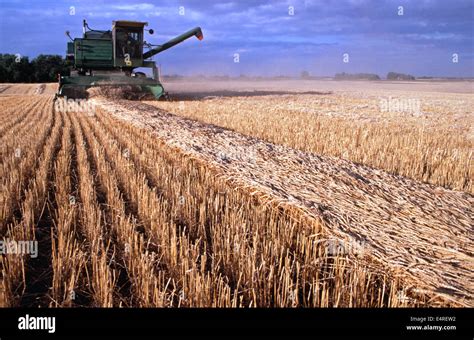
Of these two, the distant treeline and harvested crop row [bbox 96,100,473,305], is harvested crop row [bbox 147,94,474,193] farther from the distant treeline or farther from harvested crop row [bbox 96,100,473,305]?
the distant treeline

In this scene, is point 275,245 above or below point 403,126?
below

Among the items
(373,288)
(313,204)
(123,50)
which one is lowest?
(373,288)

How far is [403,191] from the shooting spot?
400 centimetres

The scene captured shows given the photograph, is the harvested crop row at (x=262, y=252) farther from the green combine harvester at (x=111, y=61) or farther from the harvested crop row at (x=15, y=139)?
the green combine harvester at (x=111, y=61)

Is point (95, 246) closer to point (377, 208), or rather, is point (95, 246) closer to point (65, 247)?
point (65, 247)

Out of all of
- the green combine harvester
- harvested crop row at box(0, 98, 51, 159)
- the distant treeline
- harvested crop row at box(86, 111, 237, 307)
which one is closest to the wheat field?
harvested crop row at box(86, 111, 237, 307)

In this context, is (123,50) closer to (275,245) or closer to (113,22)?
(113,22)

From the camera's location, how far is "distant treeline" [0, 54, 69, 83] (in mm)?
47188

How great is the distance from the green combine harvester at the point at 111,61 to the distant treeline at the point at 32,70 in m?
31.2

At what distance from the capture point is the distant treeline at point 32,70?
1858 inches

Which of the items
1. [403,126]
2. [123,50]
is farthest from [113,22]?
[403,126]

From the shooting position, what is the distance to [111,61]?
19.1 m

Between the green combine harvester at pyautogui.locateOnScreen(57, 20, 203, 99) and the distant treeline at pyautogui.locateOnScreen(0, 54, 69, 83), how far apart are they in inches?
1227
